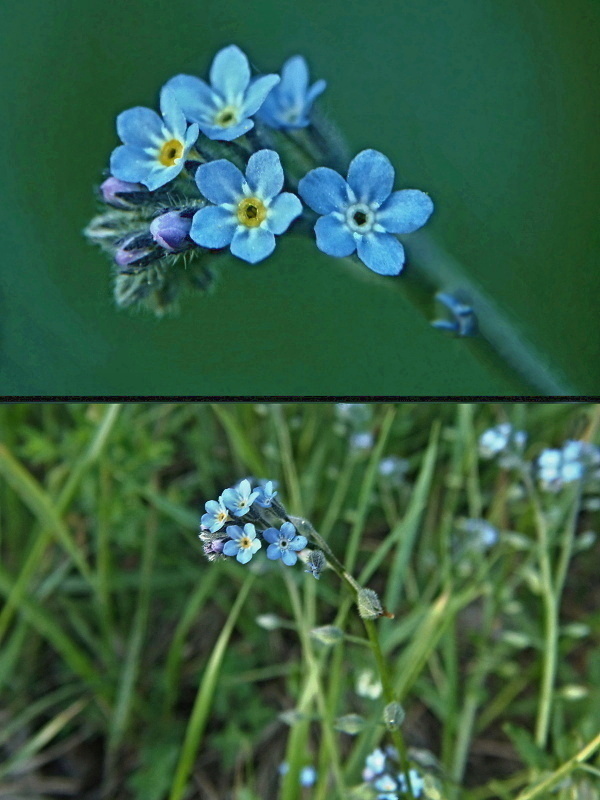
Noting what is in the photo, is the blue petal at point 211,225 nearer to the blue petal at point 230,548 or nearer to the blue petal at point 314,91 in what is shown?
the blue petal at point 314,91

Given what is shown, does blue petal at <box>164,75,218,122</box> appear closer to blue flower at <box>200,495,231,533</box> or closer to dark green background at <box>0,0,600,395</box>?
dark green background at <box>0,0,600,395</box>

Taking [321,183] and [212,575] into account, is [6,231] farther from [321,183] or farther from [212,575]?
[212,575]

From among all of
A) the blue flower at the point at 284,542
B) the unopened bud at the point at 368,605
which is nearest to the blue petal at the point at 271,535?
the blue flower at the point at 284,542

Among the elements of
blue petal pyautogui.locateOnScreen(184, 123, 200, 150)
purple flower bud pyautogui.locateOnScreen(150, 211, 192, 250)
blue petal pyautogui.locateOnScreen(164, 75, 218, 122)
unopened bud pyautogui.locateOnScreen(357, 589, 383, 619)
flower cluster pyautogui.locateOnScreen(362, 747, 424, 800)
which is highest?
blue petal pyautogui.locateOnScreen(164, 75, 218, 122)

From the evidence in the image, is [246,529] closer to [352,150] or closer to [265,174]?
[265,174]

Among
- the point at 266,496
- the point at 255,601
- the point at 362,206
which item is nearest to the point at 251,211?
the point at 362,206

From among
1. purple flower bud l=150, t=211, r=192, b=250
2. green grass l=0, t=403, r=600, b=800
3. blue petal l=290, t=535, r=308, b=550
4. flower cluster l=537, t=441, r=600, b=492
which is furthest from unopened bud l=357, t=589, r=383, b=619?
flower cluster l=537, t=441, r=600, b=492
